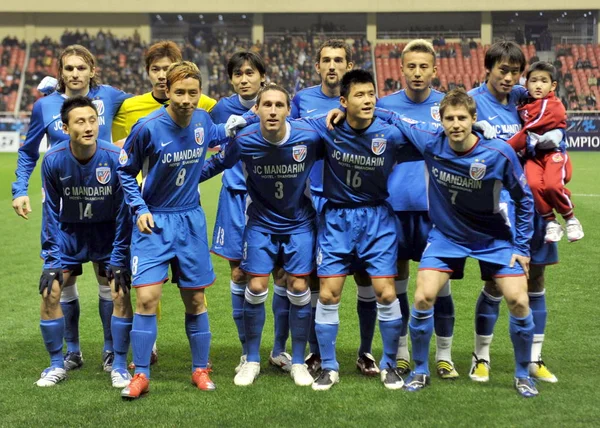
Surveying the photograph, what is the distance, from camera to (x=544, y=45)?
131 ft

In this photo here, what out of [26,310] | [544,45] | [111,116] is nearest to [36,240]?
[26,310]

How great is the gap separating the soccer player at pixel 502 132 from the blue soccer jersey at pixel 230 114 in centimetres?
166

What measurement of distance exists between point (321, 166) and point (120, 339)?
70.5 inches

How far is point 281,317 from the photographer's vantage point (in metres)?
5.92

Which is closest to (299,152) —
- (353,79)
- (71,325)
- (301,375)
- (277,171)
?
(277,171)

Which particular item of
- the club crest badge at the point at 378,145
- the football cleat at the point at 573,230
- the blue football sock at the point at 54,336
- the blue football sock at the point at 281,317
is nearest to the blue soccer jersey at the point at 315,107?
the club crest badge at the point at 378,145

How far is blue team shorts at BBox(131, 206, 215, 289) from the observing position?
5195mm

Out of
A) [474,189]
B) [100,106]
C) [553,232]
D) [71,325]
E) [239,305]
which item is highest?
[100,106]

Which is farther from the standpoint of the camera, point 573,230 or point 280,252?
point 280,252

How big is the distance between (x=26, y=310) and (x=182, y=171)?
132 inches

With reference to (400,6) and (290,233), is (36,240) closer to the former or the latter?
(290,233)

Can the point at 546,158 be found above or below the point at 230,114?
below

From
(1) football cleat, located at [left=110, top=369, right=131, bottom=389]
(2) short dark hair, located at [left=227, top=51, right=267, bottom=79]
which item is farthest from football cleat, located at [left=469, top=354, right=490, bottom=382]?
(2) short dark hair, located at [left=227, top=51, right=267, bottom=79]

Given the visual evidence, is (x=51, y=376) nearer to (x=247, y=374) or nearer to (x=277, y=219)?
A: (x=247, y=374)
